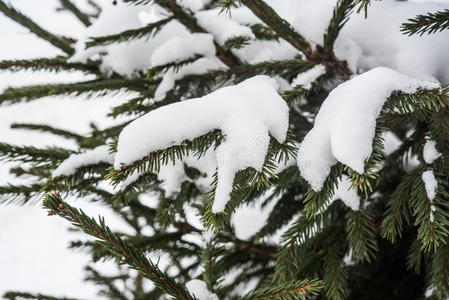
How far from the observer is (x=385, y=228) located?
1020 millimetres

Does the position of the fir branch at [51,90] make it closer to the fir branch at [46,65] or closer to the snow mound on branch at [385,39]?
the fir branch at [46,65]

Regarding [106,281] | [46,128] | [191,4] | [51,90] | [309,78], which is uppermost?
[191,4]

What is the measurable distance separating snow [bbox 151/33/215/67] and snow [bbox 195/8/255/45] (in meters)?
0.05

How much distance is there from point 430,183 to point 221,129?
2.03 ft

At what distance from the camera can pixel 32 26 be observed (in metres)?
1.33

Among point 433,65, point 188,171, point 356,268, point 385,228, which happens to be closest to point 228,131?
point 188,171

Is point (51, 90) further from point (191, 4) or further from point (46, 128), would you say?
point (191, 4)

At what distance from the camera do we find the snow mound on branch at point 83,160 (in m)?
1.00

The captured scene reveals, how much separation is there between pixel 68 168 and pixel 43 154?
0.62 ft

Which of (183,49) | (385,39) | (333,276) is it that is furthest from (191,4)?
(333,276)

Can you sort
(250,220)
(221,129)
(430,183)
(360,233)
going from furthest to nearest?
1. (250,220)
2. (360,233)
3. (430,183)
4. (221,129)

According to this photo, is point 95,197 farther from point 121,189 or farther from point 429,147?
point 429,147

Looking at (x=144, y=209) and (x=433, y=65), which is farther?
(x=144, y=209)

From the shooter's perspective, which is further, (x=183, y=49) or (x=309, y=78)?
(x=183, y=49)
